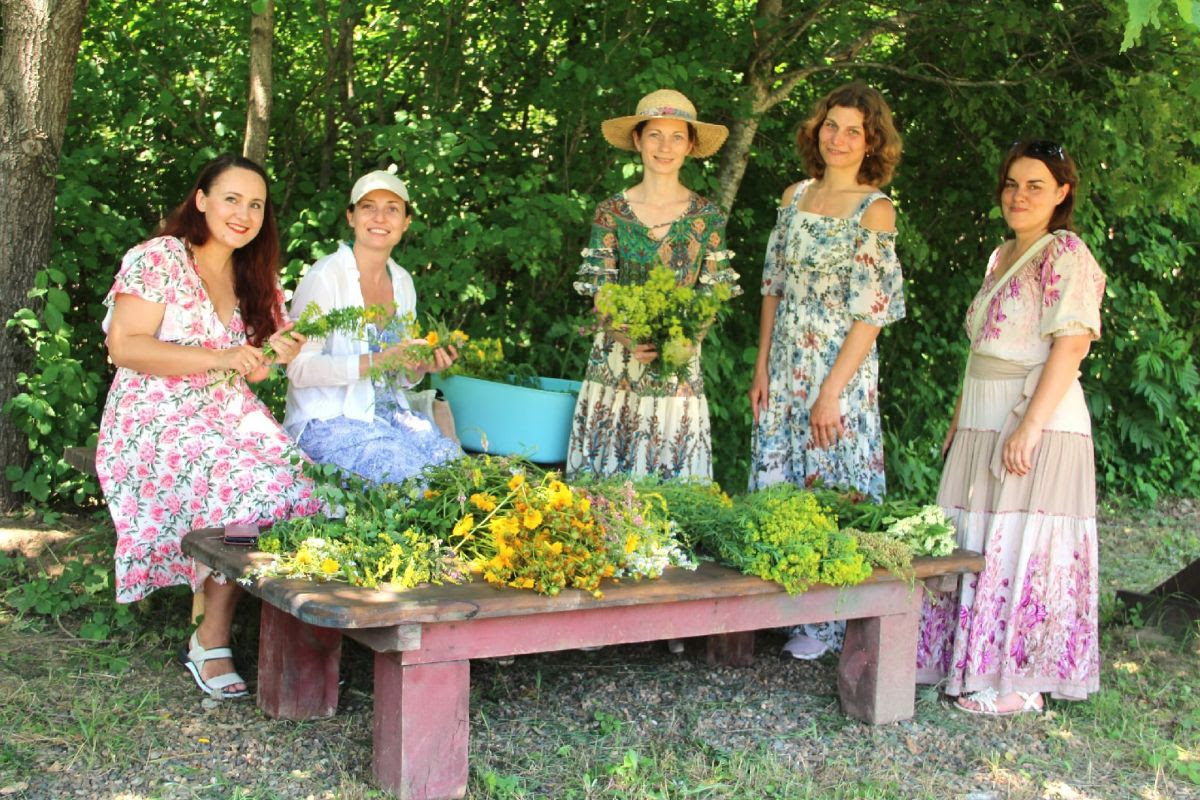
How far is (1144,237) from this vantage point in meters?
8.68

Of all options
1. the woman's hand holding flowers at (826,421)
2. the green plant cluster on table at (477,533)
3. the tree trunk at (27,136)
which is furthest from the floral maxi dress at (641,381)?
the tree trunk at (27,136)

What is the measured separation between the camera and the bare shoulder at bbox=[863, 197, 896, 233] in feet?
14.5

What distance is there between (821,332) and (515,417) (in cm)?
116

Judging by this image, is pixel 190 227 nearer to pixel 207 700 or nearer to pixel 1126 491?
pixel 207 700

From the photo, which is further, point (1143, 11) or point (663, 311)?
point (663, 311)

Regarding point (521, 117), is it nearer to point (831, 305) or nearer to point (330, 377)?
point (831, 305)

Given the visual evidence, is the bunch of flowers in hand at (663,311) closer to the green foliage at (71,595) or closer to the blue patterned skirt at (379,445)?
the blue patterned skirt at (379,445)

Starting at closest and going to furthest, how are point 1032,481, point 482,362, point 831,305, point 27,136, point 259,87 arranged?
point 1032,481, point 831,305, point 482,362, point 27,136, point 259,87

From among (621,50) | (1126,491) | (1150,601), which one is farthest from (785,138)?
(1126,491)

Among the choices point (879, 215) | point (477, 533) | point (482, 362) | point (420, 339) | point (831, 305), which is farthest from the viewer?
point (482, 362)

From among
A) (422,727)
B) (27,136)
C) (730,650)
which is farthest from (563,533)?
(27,136)

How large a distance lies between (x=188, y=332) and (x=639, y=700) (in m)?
1.87

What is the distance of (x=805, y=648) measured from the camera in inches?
183

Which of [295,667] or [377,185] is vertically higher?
[377,185]
